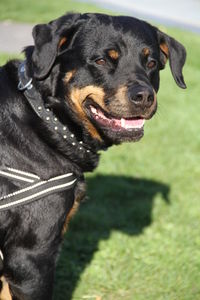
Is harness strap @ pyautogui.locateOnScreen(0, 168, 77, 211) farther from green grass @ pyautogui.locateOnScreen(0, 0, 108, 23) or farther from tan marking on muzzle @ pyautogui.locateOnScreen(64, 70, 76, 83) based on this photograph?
green grass @ pyautogui.locateOnScreen(0, 0, 108, 23)

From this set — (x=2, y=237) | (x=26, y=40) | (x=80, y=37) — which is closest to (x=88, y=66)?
(x=80, y=37)

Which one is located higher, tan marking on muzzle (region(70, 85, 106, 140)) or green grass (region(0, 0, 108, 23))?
tan marking on muzzle (region(70, 85, 106, 140))

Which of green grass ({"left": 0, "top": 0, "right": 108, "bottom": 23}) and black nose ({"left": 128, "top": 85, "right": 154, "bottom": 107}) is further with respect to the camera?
green grass ({"left": 0, "top": 0, "right": 108, "bottom": 23})

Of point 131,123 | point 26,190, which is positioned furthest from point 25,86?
point 131,123

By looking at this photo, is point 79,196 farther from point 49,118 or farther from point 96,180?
point 96,180

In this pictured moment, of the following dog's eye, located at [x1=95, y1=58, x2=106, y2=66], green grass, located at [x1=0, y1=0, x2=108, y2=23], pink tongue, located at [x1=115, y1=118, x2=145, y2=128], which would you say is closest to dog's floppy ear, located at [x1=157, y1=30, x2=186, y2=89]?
pink tongue, located at [x1=115, y1=118, x2=145, y2=128]

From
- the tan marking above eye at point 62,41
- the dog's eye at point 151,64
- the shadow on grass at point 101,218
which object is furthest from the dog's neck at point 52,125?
the shadow on grass at point 101,218

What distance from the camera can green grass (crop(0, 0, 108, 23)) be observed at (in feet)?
48.2

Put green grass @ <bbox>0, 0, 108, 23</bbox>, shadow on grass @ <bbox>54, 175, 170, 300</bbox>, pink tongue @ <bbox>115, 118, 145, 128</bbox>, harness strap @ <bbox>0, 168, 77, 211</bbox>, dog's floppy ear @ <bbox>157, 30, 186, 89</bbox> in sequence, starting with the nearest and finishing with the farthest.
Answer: harness strap @ <bbox>0, 168, 77, 211</bbox>
pink tongue @ <bbox>115, 118, 145, 128</bbox>
dog's floppy ear @ <bbox>157, 30, 186, 89</bbox>
shadow on grass @ <bbox>54, 175, 170, 300</bbox>
green grass @ <bbox>0, 0, 108, 23</bbox>

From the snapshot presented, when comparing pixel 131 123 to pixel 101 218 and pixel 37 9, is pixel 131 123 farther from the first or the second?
pixel 37 9

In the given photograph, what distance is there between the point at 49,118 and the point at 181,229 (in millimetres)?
2459

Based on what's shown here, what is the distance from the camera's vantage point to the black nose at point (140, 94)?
3.54 metres

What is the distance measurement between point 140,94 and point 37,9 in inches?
537

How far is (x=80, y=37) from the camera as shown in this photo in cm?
364
